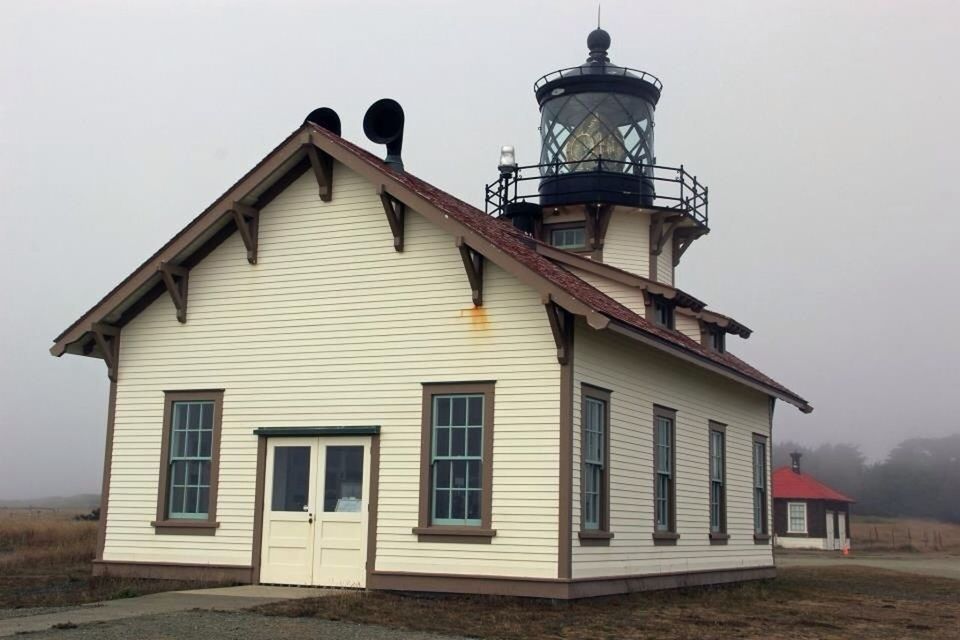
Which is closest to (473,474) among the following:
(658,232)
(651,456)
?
(651,456)

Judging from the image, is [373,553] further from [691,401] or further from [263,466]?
[691,401]

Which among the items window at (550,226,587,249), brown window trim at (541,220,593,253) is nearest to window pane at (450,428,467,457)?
brown window trim at (541,220,593,253)

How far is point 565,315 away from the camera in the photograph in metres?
15.2

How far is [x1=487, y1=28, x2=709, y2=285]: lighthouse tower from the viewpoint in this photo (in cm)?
2488

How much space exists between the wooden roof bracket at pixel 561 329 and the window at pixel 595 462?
73cm

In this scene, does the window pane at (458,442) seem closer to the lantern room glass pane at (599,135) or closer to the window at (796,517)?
the lantern room glass pane at (599,135)

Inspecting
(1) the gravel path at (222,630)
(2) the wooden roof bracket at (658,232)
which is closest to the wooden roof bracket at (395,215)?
(1) the gravel path at (222,630)

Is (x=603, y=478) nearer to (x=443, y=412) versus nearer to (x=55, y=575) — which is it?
(x=443, y=412)

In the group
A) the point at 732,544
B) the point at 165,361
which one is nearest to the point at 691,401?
the point at 732,544

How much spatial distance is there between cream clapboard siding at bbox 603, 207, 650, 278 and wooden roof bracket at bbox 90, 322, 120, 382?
34.1 feet

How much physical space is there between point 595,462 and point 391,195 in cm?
454

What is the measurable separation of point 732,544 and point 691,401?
348 cm

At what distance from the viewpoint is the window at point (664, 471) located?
60.1 ft

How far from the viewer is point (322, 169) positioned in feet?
56.2
